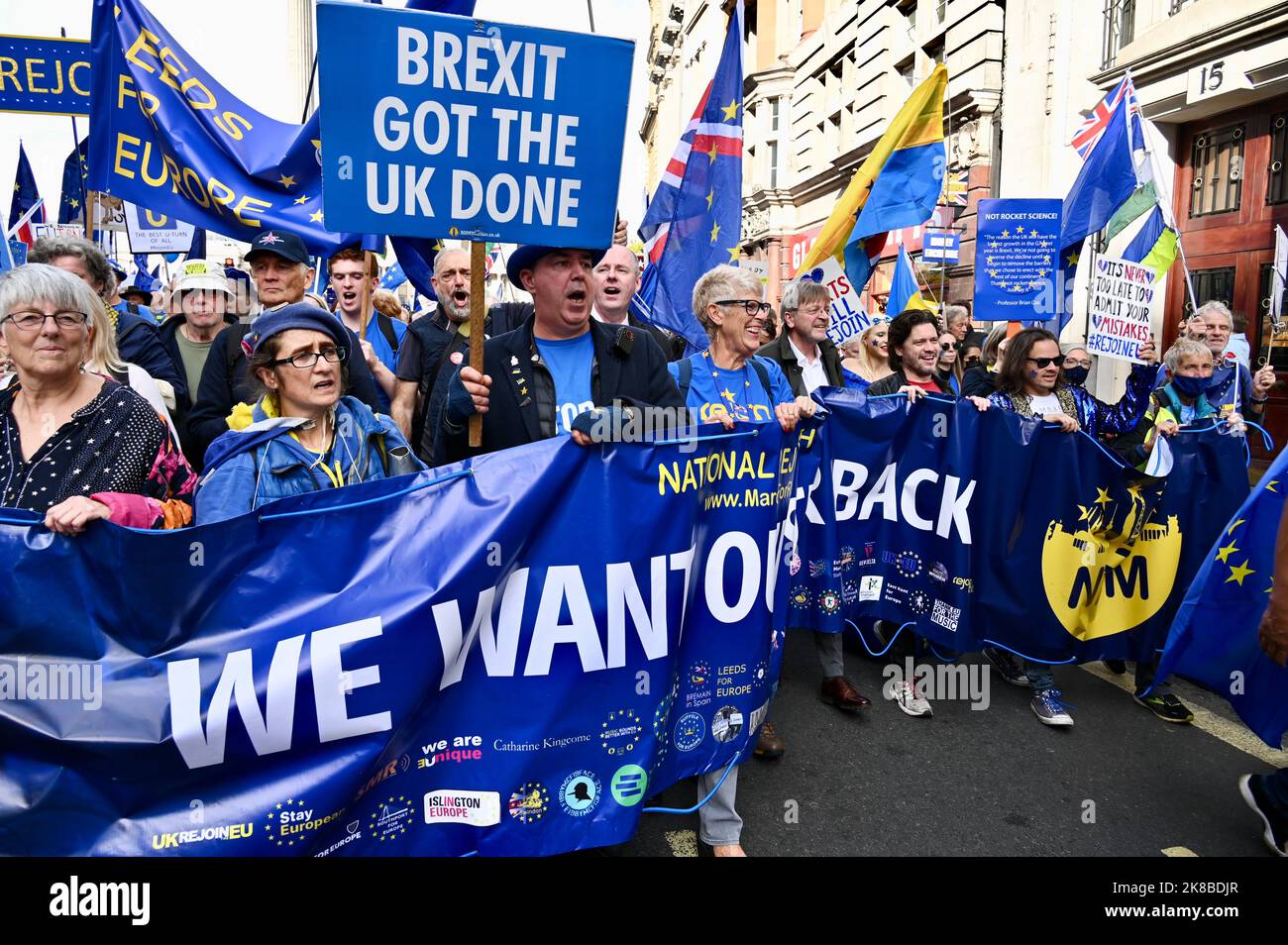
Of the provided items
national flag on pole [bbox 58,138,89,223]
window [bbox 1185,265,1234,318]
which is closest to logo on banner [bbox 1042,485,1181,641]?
window [bbox 1185,265,1234,318]

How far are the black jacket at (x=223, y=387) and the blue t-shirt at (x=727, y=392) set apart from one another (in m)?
1.29

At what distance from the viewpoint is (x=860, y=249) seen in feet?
23.6

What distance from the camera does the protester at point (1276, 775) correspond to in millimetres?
2904

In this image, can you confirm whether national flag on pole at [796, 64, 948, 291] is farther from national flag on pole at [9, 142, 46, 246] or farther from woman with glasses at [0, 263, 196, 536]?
national flag on pole at [9, 142, 46, 246]

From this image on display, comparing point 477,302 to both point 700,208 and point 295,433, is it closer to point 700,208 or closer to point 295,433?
point 295,433

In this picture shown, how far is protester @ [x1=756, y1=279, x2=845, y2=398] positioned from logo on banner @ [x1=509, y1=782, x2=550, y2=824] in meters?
2.85

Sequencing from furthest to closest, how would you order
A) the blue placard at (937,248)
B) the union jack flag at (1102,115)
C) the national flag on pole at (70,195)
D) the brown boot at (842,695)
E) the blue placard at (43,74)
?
the blue placard at (937,248) < the national flag on pole at (70,195) < the union jack flag at (1102,115) < the blue placard at (43,74) < the brown boot at (842,695)

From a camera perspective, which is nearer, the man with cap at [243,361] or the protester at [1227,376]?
the man with cap at [243,361]

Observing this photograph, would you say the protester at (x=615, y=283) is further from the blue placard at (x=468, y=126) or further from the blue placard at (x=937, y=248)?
the blue placard at (x=937, y=248)

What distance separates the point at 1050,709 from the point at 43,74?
24.4 ft

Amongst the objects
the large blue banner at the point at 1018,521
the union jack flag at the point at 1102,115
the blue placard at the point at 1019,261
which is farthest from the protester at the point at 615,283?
the union jack flag at the point at 1102,115
